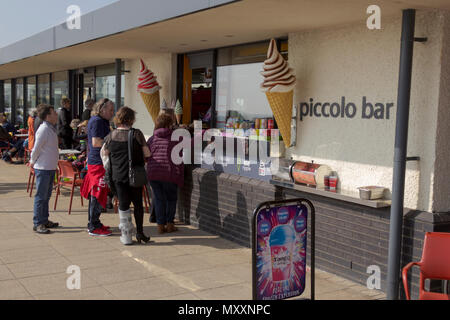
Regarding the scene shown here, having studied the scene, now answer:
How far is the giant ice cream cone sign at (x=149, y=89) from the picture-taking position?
909 cm

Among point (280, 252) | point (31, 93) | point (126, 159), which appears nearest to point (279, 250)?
point (280, 252)

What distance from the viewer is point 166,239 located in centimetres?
675

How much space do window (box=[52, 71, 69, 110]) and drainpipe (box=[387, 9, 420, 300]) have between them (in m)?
12.9

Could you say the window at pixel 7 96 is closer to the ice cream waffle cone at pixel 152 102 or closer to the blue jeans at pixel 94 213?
the ice cream waffle cone at pixel 152 102

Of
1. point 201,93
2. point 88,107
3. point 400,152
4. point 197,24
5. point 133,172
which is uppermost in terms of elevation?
point 197,24

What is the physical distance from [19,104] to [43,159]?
1712cm

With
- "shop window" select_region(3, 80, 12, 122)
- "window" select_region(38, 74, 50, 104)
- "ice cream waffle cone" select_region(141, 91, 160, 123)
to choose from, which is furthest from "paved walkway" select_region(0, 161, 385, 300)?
"shop window" select_region(3, 80, 12, 122)

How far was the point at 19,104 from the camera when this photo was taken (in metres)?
22.4

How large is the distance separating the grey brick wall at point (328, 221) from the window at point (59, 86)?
9407mm

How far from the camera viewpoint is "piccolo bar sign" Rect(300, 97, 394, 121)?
16.4 feet

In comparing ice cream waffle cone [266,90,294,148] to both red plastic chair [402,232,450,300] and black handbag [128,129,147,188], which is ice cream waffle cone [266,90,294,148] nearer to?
black handbag [128,129,147,188]

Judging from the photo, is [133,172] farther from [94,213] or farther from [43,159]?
[43,159]
